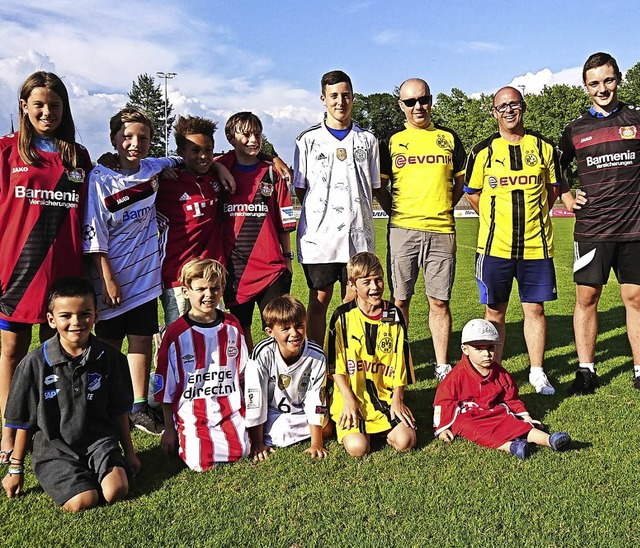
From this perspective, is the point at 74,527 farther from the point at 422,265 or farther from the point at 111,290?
the point at 422,265

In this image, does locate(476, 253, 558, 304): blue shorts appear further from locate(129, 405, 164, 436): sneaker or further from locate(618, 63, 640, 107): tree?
locate(618, 63, 640, 107): tree

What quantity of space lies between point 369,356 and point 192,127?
6.94 feet

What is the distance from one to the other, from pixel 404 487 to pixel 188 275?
184cm

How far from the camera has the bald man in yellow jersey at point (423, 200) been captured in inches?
205

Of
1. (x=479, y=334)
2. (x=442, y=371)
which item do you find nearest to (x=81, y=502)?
(x=479, y=334)

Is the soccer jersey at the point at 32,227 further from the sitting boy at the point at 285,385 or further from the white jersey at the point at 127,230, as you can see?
the sitting boy at the point at 285,385

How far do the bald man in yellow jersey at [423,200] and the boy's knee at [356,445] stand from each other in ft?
5.02

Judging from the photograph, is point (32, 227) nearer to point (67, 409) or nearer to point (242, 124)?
point (67, 409)

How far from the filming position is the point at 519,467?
3619mm

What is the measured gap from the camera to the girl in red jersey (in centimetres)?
372

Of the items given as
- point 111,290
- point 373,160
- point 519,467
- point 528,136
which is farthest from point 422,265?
point 111,290

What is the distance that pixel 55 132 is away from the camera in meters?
3.94

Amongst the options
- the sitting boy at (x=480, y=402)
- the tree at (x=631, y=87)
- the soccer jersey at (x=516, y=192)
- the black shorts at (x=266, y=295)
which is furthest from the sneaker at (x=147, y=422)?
the tree at (x=631, y=87)

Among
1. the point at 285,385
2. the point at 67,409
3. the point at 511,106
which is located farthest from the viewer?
the point at 511,106
